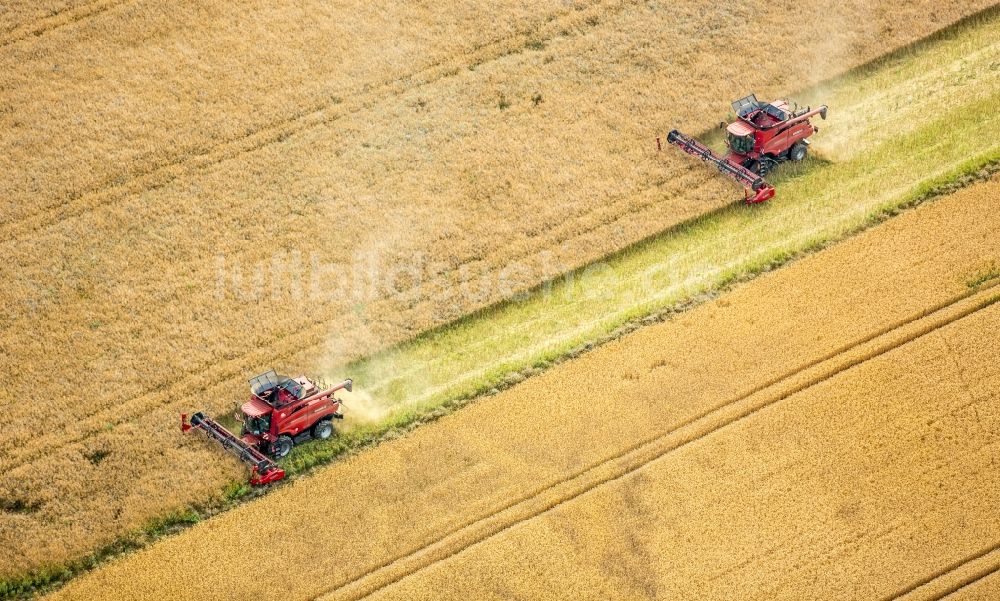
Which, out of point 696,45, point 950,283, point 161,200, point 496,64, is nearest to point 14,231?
point 161,200

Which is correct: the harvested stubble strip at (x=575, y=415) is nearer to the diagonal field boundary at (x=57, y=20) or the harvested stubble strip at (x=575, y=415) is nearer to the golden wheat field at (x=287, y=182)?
the golden wheat field at (x=287, y=182)

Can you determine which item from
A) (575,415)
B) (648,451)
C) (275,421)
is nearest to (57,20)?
(275,421)

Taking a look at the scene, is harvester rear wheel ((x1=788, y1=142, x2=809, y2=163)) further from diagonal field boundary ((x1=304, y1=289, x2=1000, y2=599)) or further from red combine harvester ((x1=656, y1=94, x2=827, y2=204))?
diagonal field boundary ((x1=304, y1=289, x2=1000, y2=599))

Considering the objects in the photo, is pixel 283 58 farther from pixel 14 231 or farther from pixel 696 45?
pixel 696 45

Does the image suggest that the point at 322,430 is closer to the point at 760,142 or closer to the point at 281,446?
the point at 281,446

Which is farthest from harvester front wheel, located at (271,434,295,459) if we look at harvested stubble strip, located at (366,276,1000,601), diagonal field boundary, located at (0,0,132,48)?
diagonal field boundary, located at (0,0,132,48)

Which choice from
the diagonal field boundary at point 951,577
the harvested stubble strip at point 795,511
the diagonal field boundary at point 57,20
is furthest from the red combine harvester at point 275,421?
the diagonal field boundary at point 57,20
